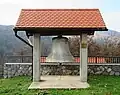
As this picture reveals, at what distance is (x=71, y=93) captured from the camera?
9789mm

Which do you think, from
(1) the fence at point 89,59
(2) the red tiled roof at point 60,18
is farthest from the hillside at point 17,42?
(2) the red tiled roof at point 60,18

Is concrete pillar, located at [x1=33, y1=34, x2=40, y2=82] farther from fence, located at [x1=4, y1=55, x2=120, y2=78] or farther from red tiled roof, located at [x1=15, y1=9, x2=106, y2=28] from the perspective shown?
fence, located at [x1=4, y1=55, x2=120, y2=78]

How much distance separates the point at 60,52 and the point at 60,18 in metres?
1.43

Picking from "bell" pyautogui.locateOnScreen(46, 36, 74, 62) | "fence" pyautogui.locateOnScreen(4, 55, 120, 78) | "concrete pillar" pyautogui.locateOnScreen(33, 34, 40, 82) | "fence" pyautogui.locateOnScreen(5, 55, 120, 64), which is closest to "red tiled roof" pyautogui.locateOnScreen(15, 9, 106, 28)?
"concrete pillar" pyautogui.locateOnScreen(33, 34, 40, 82)

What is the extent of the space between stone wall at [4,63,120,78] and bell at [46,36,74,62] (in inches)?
115

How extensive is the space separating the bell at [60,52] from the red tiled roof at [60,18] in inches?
37.7

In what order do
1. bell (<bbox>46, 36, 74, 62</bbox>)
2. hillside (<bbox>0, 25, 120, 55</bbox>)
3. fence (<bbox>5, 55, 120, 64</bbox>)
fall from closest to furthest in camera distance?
1. bell (<bbox>46, 36, 74, 62</bbox>)
2. fence (<bbox>5, 55, 120, 64</bbox>)
3. hillside (<bbox>0, 25, 120, 55</bbox>)

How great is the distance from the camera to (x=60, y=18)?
12.7 metres

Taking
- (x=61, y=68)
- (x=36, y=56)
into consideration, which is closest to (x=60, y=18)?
(x=36, y=56)

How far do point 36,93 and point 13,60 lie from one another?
816cm

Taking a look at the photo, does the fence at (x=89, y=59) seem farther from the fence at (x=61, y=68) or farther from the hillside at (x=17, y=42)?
the hillside at (x=17, y=42)

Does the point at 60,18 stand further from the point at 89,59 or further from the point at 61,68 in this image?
the point at 89,59

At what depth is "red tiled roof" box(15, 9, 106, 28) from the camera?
12125mm

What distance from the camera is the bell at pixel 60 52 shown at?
41.4 feet
